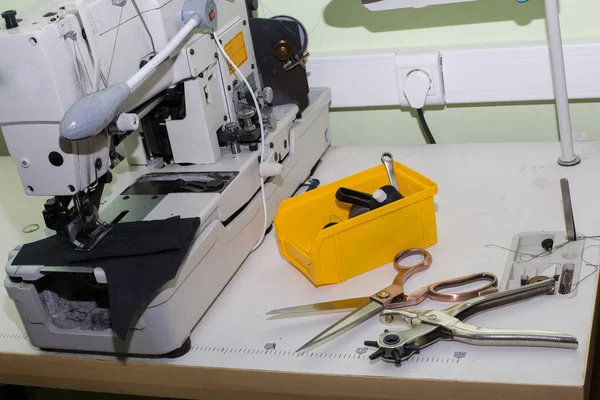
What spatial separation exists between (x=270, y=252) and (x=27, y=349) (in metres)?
0.44

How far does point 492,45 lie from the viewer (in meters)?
1.70

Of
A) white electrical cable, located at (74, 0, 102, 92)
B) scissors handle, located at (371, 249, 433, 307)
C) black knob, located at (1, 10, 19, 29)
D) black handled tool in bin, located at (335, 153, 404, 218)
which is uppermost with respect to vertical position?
black knob, located at (1, 10, 19, 29)

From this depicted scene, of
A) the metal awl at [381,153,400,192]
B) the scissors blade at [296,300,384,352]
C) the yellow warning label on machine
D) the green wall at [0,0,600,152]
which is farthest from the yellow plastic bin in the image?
the green wall at [0,0,600,152]

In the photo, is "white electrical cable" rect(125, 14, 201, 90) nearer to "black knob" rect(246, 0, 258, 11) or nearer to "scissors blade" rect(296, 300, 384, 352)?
"black knob" rect(246, 0, 258, 11)

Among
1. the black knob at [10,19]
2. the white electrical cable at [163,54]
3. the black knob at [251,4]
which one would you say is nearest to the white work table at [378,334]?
the white electrical cable at [163,54]

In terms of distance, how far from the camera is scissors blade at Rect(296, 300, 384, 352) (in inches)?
43.9

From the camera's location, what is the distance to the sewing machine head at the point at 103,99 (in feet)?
3.46

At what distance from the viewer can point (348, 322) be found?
3.74ft

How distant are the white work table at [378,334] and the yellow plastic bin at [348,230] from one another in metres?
0.03

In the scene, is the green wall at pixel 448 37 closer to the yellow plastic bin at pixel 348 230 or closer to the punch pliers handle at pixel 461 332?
the yellow plastic bin at pixel 348 230

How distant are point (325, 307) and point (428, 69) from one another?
0.74m

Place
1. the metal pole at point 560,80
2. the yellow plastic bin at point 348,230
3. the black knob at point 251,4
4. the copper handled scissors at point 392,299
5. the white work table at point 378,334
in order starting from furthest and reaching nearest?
the black knob at point 251,4 → the metal pole at point 560,80 → the yellow plastic bin at point 348,230 → the copper handled scissors at point 392,299 → the white work table at point 378,334

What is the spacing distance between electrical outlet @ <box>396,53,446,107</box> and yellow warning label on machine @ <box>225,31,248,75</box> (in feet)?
1.20

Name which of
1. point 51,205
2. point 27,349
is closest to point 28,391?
point 27,349
